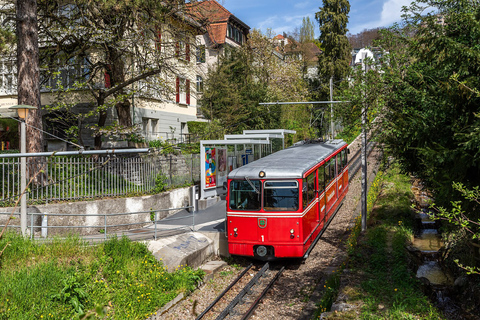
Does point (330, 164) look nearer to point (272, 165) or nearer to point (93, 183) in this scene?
point (272, 165)

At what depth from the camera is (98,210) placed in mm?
16500

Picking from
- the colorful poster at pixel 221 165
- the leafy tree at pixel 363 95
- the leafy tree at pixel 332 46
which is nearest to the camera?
the leafy tree at pixel 363 95

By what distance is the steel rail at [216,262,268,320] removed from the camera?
979 centimetres

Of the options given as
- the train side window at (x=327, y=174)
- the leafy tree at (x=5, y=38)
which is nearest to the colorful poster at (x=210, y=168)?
the train side window at (x=327, y=174)

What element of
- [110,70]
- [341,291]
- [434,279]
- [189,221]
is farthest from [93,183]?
[434,279]

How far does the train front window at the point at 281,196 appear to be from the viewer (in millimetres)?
12461

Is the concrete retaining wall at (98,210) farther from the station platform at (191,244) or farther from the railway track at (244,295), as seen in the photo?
the railway track at (244,295)

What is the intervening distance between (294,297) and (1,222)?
9757mm

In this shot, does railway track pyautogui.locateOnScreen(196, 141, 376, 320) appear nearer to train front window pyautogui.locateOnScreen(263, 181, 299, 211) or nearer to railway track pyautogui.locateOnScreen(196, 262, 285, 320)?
railway track pyautogui.locateOnScreen(196, 262, 285, 320)

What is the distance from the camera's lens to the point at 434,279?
12.2m

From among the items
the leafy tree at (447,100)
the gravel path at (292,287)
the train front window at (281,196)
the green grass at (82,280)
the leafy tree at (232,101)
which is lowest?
the gravel path at (292,287)

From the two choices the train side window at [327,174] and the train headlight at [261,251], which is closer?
the train headlight at [261,251]

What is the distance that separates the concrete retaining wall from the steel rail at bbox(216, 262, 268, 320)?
398cm

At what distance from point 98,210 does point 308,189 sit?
26.7ft
